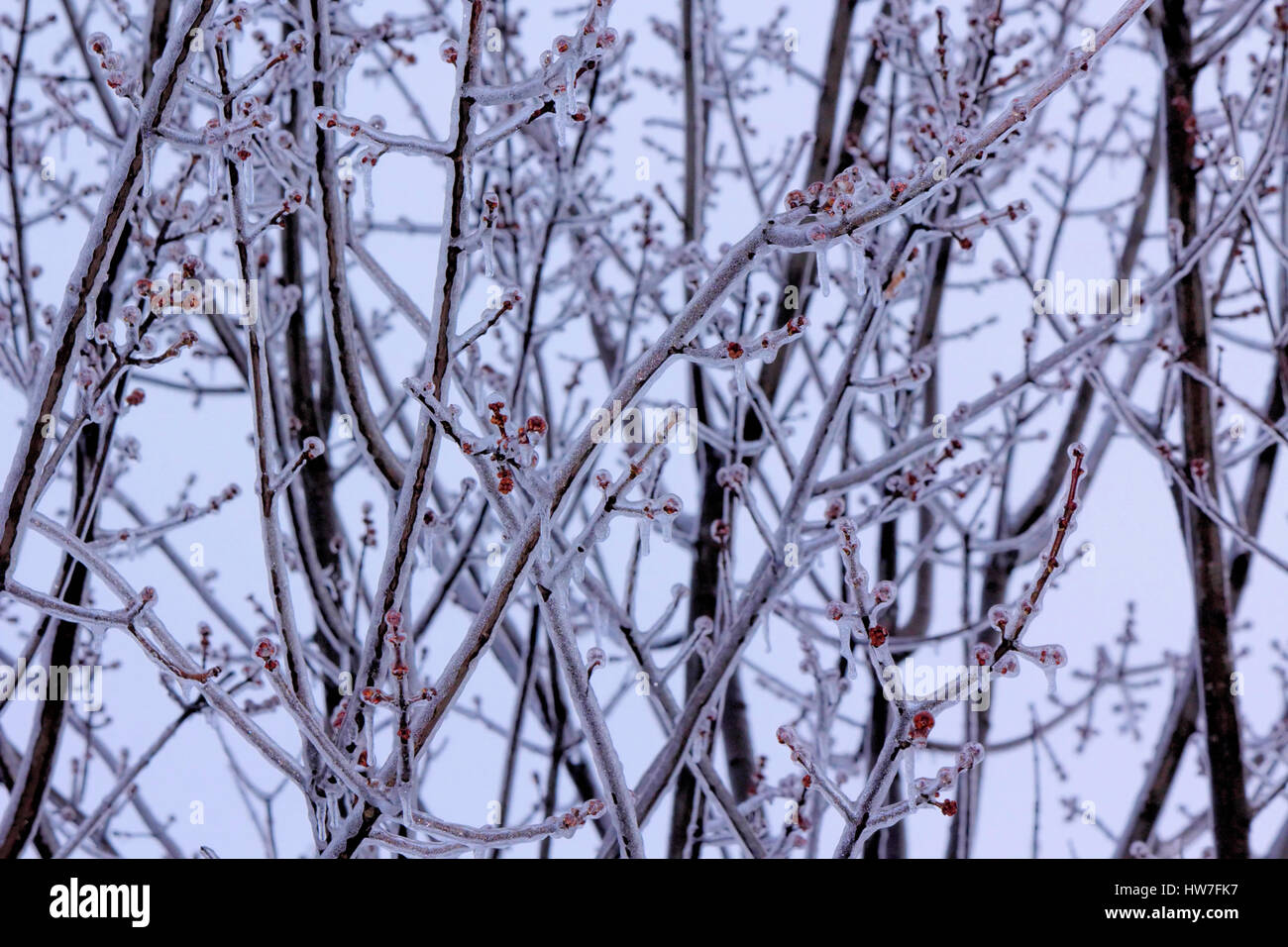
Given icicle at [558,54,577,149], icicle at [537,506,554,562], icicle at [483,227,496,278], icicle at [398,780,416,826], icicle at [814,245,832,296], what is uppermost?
icicle at [558,54,577,149]

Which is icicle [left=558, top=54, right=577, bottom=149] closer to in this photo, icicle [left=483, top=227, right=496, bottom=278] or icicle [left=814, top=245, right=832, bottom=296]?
icicle [left=483, top=227, right=496, bottom=278]

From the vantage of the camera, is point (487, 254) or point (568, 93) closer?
point (568, 93)

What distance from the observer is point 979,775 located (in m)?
2.95

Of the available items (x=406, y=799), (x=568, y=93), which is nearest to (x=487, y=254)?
(x=568, y=93)

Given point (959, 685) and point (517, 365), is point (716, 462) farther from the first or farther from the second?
point (959, 685)

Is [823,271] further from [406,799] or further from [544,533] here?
[406,799]

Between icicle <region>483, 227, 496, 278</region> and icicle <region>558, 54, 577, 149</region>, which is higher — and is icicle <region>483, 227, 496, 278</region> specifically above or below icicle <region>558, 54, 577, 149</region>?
below

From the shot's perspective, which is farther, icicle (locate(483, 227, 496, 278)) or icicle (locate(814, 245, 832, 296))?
icicle (locate(483, 227, 496, 278))

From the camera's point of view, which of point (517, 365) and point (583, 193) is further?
point (583, 193)

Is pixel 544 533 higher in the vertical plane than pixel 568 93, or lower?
lower

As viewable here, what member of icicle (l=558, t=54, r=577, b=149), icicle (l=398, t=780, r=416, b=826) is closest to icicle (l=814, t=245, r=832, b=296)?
icicle (l=558, t=54, r=577, b=149)

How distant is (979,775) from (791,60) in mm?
2484
